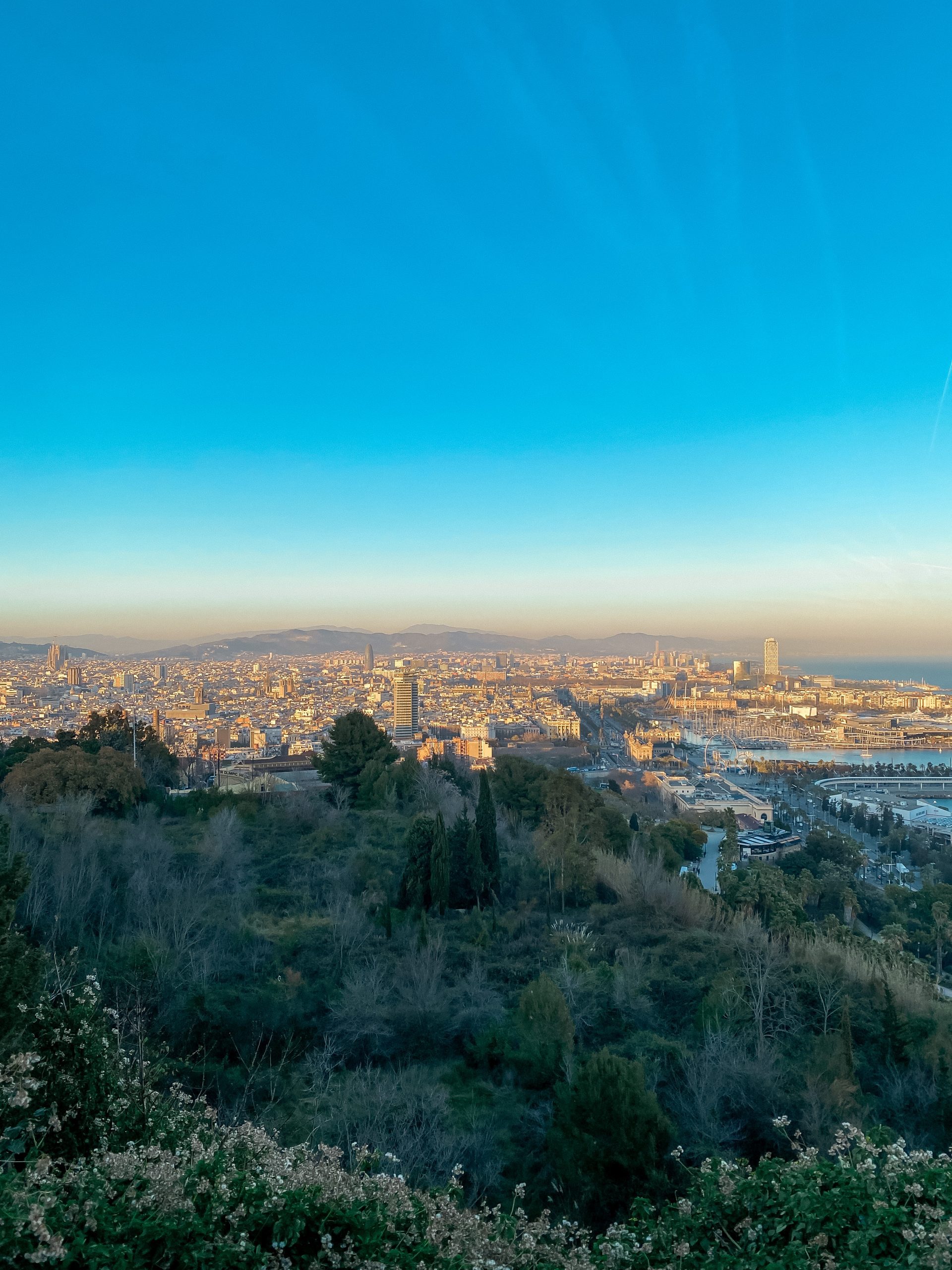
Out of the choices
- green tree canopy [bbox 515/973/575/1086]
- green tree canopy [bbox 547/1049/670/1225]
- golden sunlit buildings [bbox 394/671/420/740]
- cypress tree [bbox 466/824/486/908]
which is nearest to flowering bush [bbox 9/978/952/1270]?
green tree canopy [bbox 547/1049/670/1225]

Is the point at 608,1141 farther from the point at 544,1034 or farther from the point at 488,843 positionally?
the point at 488,843

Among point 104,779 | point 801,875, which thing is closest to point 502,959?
point 104,779

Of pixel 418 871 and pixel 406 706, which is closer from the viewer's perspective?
pixel 418 871

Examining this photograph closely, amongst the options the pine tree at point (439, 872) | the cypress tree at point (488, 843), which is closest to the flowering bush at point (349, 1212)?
the pine tree at point (439, 872)

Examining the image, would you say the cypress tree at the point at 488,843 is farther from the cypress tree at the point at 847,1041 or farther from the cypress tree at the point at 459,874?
the cypress tree at the point at 847,1041

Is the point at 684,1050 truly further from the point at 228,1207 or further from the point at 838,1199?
the point at 228,1207

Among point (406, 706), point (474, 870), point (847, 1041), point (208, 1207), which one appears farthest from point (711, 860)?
point (406, 706)

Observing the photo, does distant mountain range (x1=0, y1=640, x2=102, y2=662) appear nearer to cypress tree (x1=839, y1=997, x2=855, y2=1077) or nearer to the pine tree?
the pine tree
